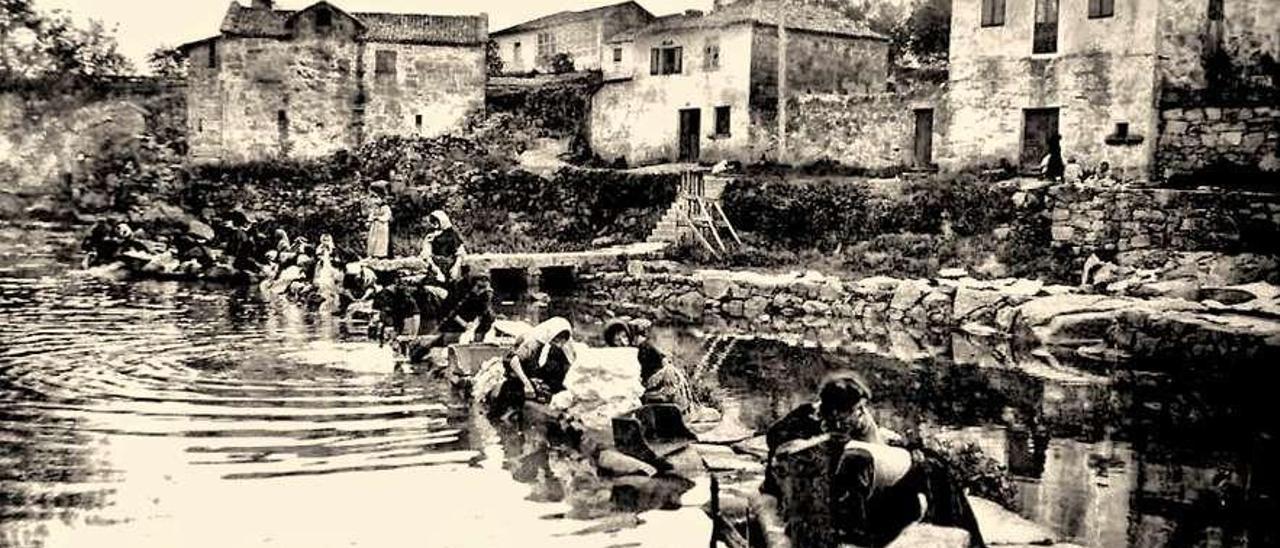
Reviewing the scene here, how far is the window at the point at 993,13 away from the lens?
28.8 metres

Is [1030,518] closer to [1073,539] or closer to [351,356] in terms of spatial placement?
[1073,539]

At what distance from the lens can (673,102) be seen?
1453 inches

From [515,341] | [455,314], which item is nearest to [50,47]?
[455,314]

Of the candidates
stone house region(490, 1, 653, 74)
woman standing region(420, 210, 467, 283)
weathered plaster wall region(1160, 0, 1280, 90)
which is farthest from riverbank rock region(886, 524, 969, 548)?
stone house region(490, 1, 653, 74)

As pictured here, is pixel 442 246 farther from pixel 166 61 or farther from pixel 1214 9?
pixel 166 61

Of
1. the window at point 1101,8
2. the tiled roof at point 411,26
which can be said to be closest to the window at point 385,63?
the tiled roof at point 411,26

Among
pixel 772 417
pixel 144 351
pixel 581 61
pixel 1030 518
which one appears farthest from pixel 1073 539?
pixel 581 61

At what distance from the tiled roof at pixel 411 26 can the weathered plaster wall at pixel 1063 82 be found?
58.1ft

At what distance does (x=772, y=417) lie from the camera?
47.6 feet

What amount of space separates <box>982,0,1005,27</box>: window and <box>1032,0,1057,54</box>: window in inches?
32.1

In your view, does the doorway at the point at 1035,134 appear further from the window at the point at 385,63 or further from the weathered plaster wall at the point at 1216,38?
the window at the point at 385,63

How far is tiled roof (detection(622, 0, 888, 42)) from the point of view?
35250mm

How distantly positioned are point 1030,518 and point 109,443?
25.1 feet

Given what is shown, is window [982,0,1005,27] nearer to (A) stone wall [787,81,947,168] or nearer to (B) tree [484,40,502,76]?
(A) stone wall [787,81,947,168]
